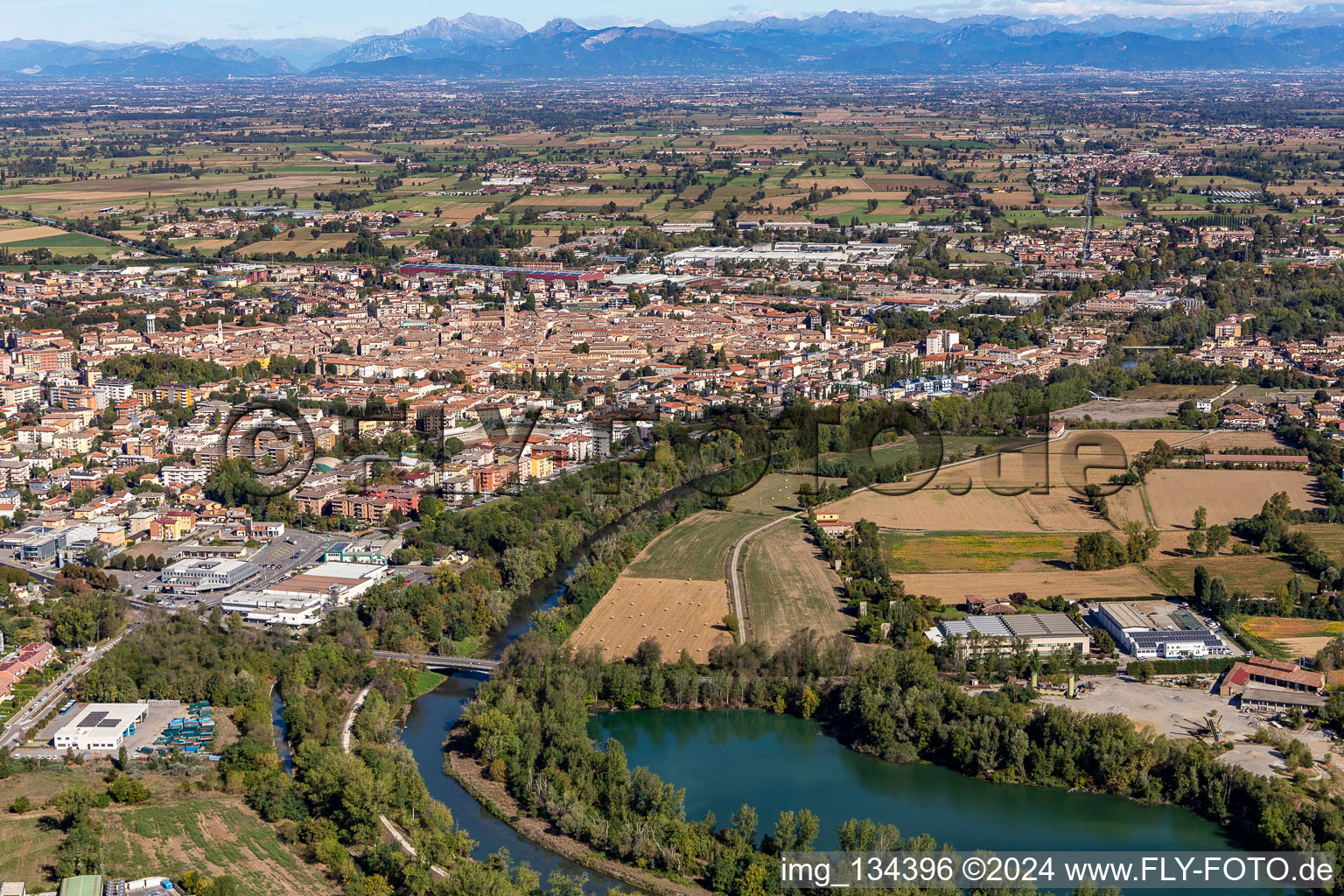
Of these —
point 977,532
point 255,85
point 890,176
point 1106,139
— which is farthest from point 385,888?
point 255,85

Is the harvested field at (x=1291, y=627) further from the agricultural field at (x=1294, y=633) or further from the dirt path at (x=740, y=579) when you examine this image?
the dirt path at (x=740, y=579)

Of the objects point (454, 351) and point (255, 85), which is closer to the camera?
point (454, 351)

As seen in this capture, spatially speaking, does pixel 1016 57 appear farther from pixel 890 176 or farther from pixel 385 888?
pixel 385 888

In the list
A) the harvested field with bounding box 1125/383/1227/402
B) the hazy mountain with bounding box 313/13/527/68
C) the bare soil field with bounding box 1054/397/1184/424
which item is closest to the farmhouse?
the bare soil field with bounding box 1054/397/1184/424

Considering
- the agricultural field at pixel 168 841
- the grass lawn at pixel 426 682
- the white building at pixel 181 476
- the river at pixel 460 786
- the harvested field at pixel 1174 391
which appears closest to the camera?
the agricultural field at pixel 168 841

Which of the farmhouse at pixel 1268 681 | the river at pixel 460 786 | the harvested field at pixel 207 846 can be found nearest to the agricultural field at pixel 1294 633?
the farmhouse at pixel 1268 681

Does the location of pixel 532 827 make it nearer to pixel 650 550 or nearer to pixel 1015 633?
pixel 1015 633
